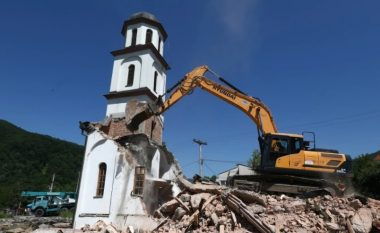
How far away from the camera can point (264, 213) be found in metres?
13.7

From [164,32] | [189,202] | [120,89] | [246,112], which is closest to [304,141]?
[246,112]

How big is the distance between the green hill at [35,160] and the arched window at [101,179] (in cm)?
4383

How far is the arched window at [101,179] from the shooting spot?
61.6ft

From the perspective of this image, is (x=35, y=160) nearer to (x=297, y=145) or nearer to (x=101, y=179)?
(x=101, y=179)

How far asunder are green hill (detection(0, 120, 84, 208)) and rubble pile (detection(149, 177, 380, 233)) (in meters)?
49.4

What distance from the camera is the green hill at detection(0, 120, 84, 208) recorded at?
66188 mm

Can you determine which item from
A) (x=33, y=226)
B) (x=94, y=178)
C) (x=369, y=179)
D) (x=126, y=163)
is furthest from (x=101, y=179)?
(x=369, y=179)

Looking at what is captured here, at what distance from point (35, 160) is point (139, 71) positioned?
6072cm

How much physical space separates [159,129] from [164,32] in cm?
783

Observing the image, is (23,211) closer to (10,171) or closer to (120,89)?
(120,89)

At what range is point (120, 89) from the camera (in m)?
24.6

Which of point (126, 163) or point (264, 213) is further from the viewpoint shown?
point (126, 163)

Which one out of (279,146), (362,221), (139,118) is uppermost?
(139,118)

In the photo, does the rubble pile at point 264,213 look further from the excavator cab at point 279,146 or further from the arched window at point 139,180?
the arched window at point 139,180
